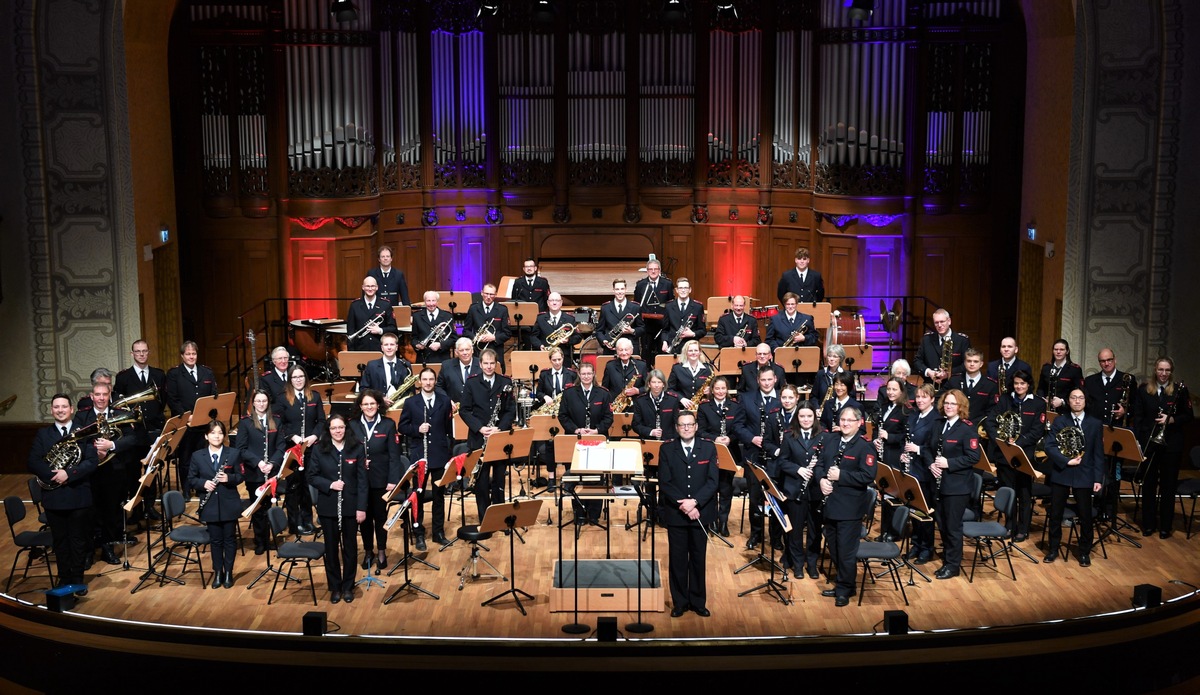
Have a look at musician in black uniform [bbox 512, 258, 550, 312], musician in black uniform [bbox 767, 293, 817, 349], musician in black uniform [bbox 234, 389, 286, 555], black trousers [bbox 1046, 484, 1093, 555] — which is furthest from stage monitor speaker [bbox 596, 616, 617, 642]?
musician in black uniform [bbox 512, 258, 550, 312]

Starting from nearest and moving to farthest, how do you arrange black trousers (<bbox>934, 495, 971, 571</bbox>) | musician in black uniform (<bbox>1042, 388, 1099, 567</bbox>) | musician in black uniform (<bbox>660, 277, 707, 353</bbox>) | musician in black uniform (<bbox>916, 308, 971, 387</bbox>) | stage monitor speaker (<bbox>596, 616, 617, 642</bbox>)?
stage monitor speaker (<bbox>596, 616, 617, 642</bbox>) < black trousers (<bbox>934, 495, 971, 571</bbox>) < musician in black uniform (<bbox>1042, 388, 1099, 567</bbox>) < musician in black uniform (<bbox>916, 308, 971, 387</bbox>) < musician in black uniform (<bbox>660, 277, 707, 353</bbox>)

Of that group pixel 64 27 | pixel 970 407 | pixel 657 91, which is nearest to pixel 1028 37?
pixel 657 91

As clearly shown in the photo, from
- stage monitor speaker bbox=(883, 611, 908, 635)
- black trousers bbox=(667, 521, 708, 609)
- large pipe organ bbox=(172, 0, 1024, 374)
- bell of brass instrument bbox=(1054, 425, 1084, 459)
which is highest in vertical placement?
large pipe organ bbox=(172, 0, 1024, 374)

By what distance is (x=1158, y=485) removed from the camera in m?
11.3

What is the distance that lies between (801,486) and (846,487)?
536 mm

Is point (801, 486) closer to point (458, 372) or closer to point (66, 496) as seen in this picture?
point (458, 372)

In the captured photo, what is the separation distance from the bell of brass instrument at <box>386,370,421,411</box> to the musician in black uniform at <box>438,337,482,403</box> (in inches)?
13.7

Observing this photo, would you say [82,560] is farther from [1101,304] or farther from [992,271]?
[992,271]

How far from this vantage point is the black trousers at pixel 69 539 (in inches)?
381

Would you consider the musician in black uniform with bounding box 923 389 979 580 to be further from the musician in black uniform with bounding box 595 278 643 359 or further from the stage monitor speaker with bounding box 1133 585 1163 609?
the musician in black uniform with bounding box 595 278 643 359

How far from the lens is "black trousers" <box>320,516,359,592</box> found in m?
9.39

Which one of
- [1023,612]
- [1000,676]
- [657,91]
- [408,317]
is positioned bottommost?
[1023,612]

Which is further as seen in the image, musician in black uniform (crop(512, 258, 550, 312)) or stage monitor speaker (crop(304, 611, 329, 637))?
musician in black uniform (crop(512, 258, 550, 312))

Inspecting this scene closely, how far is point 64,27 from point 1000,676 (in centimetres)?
1094
